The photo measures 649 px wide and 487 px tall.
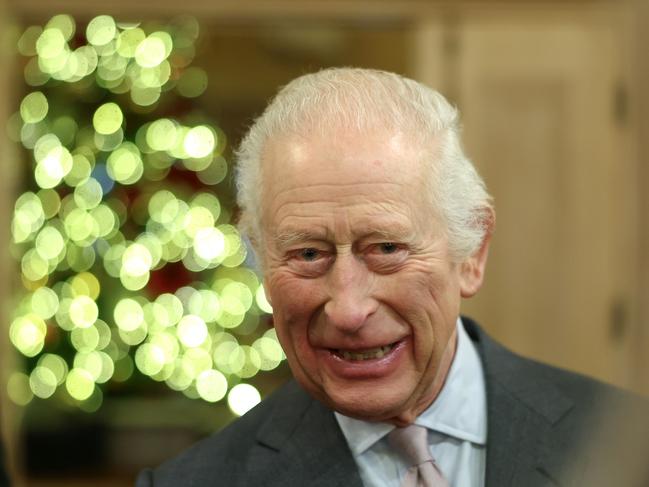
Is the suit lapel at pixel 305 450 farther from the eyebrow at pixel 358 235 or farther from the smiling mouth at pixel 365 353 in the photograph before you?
the eyebrow at pixel 358 235

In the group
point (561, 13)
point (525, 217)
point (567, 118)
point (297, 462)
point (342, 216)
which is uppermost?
point (342, 216)

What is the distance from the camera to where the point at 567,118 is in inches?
186

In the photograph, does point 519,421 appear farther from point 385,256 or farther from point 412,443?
point 385,256

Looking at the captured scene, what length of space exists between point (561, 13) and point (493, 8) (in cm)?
30

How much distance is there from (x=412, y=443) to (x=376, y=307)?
0.28 m

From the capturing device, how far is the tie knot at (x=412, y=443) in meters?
1.61

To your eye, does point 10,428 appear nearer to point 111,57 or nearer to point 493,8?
point 111,57

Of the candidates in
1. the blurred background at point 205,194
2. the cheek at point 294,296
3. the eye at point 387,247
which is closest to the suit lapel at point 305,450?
the cheek at point 294,296

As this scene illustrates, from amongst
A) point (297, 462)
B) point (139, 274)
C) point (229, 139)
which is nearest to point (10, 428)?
point (139, 274)

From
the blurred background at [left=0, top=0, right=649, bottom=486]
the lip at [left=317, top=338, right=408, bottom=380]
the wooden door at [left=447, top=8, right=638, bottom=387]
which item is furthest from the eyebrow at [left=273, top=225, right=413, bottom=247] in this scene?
the wooden door at [left=447, top=8, right=638, bottom=387]

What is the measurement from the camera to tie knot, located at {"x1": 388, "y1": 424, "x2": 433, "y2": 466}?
1.61m

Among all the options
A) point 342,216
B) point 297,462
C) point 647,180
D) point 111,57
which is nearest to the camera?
point 342,216

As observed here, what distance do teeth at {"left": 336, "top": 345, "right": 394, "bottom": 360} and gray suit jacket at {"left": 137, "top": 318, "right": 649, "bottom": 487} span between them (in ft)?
0.71

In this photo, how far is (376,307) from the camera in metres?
1.45
